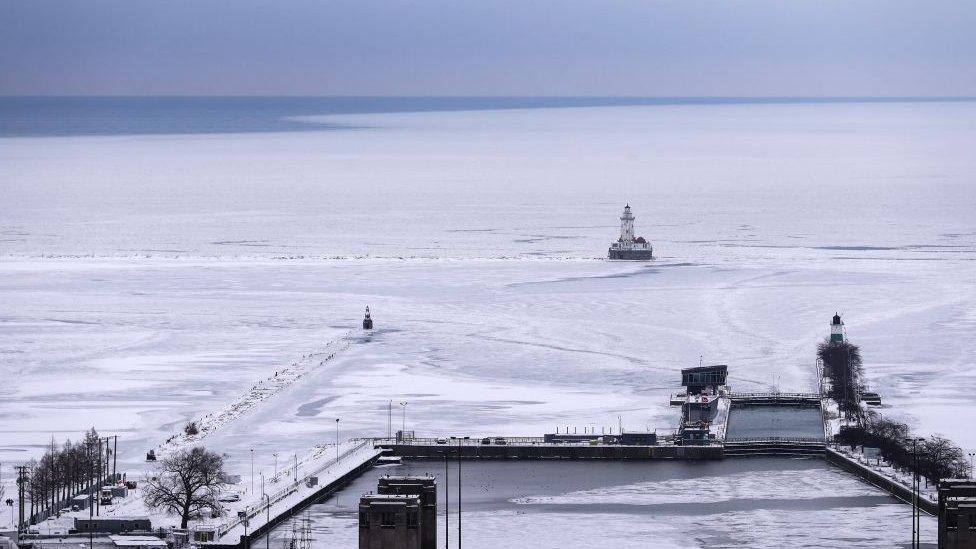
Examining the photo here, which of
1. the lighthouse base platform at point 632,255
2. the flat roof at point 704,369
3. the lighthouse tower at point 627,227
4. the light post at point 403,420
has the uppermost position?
the lighthouse tower at point 627,227

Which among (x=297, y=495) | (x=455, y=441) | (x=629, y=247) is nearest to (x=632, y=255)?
(x=629, y=247)

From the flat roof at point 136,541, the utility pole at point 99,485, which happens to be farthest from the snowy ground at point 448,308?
the flat roof at point 136,541

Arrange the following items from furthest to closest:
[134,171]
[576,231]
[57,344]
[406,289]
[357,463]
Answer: [134,171] → [576,231] → [406,289] → [57,344] → [357,463]

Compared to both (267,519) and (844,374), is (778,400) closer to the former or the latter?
(844,374)

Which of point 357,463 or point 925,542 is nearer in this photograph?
point 925,542

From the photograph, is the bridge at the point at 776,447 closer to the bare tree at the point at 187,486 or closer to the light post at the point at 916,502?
the light post at the point at 916,502

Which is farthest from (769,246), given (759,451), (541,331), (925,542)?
(925,542)

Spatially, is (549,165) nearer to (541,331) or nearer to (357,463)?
(541,331)

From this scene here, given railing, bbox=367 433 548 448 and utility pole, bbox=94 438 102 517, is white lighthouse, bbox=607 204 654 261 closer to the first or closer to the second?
railing, bbox=367 433 548 448
